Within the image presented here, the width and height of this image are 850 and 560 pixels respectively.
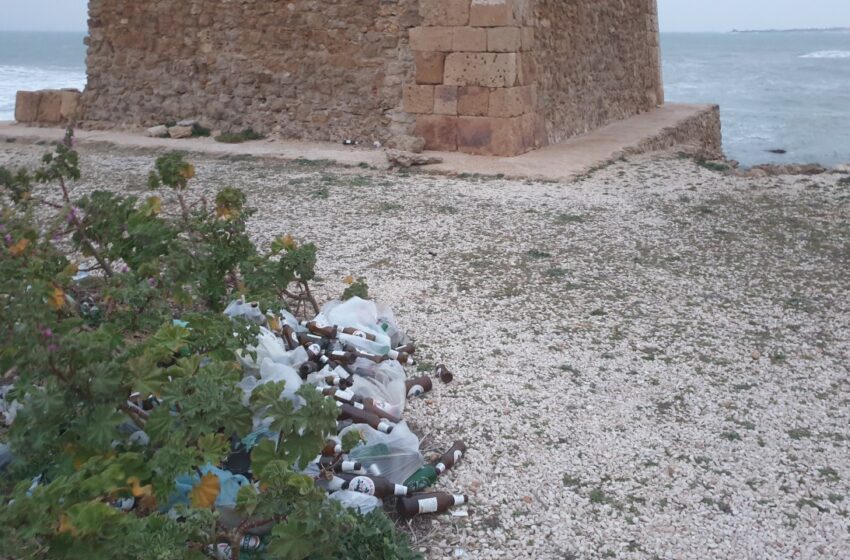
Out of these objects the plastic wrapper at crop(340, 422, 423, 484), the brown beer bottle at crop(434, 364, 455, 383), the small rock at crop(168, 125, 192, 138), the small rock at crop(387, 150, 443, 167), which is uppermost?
the small rock at crop(168, 125, 192, 138)

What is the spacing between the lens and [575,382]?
3.50m

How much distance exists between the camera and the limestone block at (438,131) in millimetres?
8711

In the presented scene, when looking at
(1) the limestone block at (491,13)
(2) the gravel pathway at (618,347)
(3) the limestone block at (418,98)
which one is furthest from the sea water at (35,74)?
(2) the gravel pathway at (618,347)

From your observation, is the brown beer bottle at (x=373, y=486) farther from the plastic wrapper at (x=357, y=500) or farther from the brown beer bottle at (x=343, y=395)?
the brown beer bottle at (x=343, y=395)

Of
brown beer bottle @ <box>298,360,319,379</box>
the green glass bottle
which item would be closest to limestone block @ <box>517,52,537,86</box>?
brown beer bottle @ <box>298,360,319,379</box>

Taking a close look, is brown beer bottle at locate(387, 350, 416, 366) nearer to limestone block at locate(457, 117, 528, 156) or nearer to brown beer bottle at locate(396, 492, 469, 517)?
brown beer bottle at locate(396, 492, 469, 517)

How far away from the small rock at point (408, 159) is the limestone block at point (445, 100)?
0.70 m

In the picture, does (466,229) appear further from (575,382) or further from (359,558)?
(359,558)

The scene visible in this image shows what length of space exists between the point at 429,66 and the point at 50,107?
18.3 feet

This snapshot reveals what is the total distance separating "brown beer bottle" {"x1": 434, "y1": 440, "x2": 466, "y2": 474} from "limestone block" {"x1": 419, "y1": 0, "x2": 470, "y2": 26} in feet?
20.8

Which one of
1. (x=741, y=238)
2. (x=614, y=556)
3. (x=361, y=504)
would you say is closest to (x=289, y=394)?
(x=361, y=504)

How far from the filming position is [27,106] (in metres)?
11.1

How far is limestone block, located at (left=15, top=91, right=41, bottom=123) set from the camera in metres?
11.0

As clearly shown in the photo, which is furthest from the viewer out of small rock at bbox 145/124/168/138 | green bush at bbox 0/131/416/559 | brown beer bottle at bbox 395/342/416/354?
small rock at bbox 145/124/168/138
